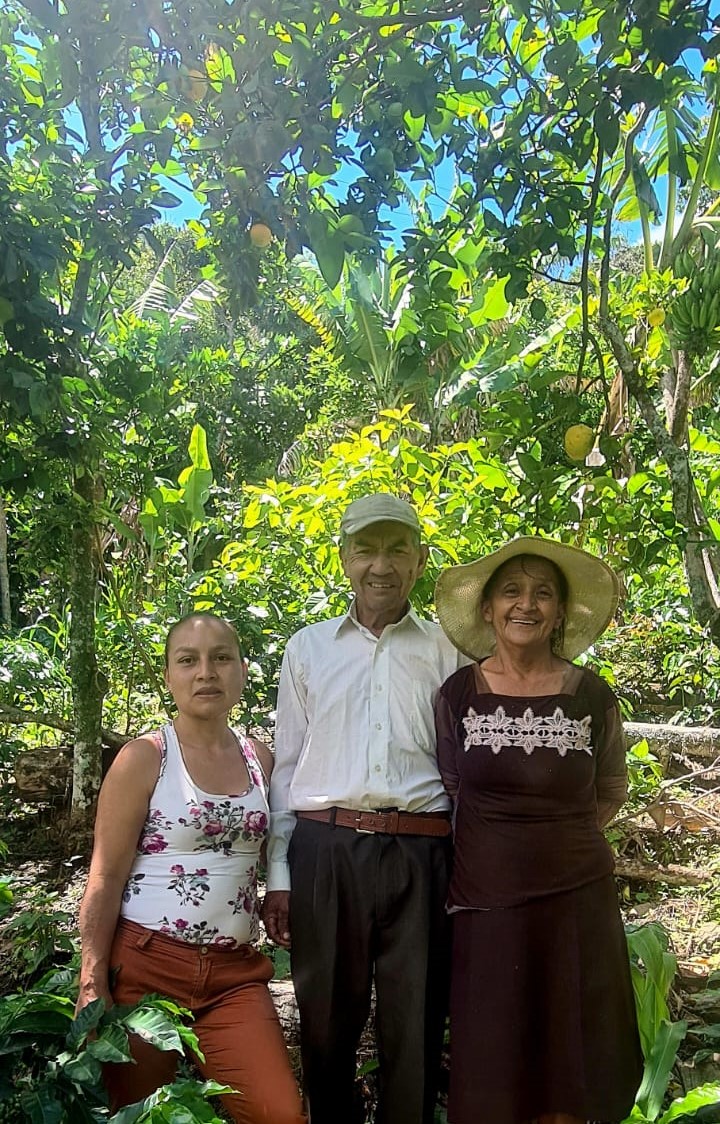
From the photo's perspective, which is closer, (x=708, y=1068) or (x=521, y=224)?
(x=521, y=224)

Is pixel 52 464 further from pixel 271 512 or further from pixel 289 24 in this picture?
→ pixel 289 24

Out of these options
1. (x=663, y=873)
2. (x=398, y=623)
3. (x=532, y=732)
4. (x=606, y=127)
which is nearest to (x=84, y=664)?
(x=398, y=623)

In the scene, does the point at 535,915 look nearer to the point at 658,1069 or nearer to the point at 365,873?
the point at 365,873

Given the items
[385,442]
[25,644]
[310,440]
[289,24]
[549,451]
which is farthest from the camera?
[310,440]

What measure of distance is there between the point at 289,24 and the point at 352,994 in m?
2.13

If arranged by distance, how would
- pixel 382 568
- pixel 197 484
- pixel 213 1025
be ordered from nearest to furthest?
pixel 213 1025 → pixel 382 568 → pixel 197 484

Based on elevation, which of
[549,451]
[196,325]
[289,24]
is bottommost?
[549,451]

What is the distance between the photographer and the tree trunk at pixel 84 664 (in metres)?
3.88

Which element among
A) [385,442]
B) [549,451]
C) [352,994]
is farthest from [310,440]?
[352,994]

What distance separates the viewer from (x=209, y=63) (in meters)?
2.02

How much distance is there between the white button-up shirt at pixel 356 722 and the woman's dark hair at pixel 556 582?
19 centimetres

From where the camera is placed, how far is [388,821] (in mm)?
1932

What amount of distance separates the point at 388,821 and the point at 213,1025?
1.82ft

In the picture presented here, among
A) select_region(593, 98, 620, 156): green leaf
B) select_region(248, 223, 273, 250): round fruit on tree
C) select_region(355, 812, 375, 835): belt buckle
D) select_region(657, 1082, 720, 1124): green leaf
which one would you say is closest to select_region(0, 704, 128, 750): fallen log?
select_region(355, 812, 375, 835): belt buckle
